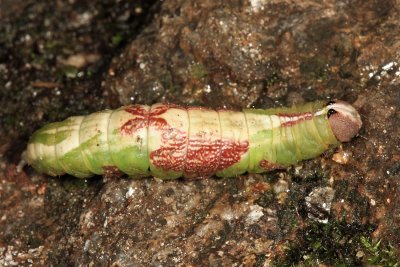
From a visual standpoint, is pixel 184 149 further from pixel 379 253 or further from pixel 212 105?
pixel 379 253

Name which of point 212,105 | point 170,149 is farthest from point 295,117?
point 170,149

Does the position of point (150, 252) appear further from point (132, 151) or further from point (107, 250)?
point (132, 151)

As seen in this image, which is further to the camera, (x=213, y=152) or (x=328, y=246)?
(x=213, y=152)

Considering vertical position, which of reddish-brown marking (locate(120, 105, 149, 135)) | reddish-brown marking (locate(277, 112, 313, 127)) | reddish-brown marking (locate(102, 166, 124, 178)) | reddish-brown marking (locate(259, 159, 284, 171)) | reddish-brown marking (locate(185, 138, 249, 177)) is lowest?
reddish-brown marking (locate(102, 166, 124, 178))

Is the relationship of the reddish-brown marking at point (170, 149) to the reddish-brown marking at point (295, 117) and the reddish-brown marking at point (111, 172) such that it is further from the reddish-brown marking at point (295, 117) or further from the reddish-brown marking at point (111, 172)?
the reddish-brown marking at point (295, 117)

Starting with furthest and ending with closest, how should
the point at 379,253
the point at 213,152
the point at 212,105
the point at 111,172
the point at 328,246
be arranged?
the point at 212,105
the point at 111,172
the point at 213,152
the point at 328,246
the point at 379,253

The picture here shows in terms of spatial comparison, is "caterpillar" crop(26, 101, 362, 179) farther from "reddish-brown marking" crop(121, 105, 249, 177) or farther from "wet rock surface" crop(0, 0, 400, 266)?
"wet rock surface" crop(0, 0, 400, 266)

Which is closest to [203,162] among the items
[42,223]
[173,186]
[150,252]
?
[173,186]

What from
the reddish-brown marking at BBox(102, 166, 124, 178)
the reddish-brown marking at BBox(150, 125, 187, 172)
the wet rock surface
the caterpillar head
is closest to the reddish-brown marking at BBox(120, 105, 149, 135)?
the reddish-brown marking at BBox(150, 125, 187, 172)
